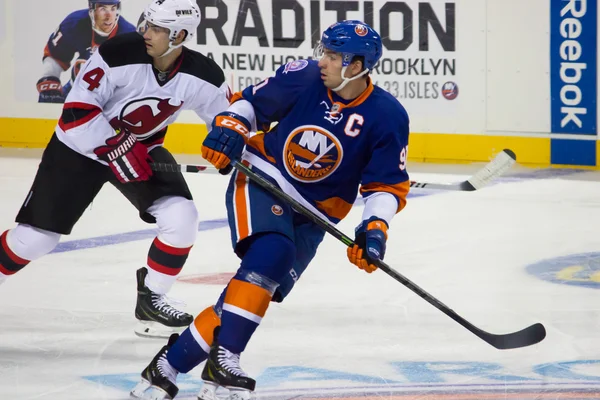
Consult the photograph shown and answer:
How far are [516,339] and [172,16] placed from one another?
151 cm

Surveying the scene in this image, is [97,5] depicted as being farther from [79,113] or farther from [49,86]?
[79,113]

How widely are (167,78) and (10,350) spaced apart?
1.04 m

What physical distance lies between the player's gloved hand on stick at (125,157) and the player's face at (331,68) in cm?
80

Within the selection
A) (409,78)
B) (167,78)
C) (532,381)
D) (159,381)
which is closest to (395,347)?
(532,381)

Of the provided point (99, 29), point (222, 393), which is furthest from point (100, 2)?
point (222, 393)

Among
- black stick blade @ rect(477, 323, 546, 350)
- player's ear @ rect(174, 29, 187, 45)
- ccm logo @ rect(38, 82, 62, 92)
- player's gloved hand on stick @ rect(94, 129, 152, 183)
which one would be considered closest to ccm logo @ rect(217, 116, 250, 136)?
player's gloved hand on stick @ rect(94, 129, 152, 183)

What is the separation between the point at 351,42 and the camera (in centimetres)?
318

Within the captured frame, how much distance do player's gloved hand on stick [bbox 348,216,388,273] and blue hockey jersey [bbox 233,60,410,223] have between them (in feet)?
0.39

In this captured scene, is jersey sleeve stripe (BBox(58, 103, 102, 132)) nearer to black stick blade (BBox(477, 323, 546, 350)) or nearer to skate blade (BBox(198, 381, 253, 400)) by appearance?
skate blade (BBox(198, 381, 253, 400))

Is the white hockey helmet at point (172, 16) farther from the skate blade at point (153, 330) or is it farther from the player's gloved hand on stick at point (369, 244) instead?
the player's gloved hand on stick at point (369, 244)

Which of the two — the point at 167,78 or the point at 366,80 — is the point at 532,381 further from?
the point at 167,78

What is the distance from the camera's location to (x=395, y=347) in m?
3.80

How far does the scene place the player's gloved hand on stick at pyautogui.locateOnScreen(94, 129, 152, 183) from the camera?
3.69 metres

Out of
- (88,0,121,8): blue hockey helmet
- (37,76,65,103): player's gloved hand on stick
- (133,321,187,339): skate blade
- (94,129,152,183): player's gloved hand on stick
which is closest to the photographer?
(94,129,152,183): player's gloved hand on stick
